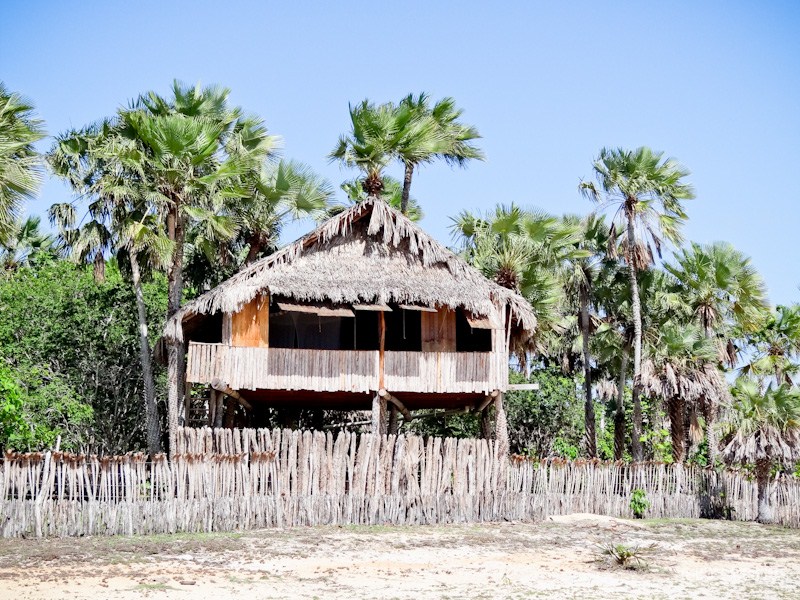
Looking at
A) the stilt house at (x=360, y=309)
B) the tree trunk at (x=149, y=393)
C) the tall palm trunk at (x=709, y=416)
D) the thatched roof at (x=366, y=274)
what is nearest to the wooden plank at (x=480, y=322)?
the stilt house at (x=360, y=309)

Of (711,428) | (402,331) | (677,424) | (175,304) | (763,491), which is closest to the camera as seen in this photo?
(763,491)

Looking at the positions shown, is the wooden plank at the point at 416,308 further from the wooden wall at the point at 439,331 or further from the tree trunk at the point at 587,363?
the tree trunk at the point at 587,363

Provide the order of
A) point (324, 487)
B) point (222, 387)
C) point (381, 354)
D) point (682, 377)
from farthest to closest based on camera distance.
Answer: point (682, 377), point (381, 354), point (222, 387), point (324, 487)

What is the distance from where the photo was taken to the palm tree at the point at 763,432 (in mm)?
23125

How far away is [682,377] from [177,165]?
13.3 metres

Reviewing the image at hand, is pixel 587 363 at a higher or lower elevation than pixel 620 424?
higher

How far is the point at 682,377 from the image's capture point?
2708cm

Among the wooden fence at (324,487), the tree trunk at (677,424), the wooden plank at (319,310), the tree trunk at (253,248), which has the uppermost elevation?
the tree trunk at (253,248)

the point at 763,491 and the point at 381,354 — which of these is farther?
the point at 763,491

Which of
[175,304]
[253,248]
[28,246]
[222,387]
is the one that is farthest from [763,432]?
[28,246]

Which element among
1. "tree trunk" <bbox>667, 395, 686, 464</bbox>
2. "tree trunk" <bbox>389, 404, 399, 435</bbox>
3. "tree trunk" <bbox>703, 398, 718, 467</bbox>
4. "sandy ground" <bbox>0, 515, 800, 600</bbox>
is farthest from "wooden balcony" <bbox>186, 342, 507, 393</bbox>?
"tree trunk" <bbox>703, 398, 718, 467</bbox>

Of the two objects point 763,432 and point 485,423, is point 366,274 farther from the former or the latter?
point 763,432

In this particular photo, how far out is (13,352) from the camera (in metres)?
28.5

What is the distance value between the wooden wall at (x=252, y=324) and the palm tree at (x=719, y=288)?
521 inches
